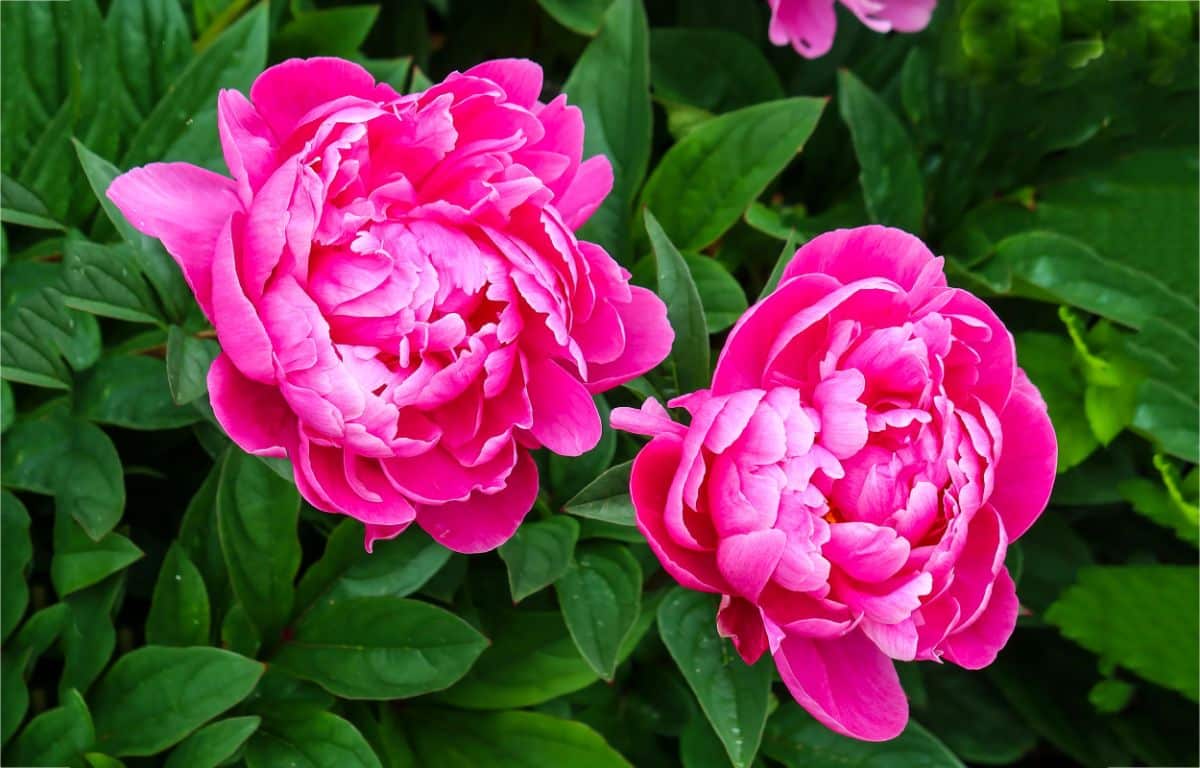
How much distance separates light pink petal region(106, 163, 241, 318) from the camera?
0.65 meters

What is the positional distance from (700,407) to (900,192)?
529 mm

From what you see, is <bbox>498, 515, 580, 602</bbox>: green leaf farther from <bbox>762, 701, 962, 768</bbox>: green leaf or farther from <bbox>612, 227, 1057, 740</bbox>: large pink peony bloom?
<bbox>762, 701, 962, 768</bbox>: green leaf

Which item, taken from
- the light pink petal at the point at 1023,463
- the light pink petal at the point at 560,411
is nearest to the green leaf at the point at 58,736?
the light pink petal at the point at 560,411

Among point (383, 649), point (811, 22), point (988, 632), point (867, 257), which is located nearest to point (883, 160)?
point (811, 22)

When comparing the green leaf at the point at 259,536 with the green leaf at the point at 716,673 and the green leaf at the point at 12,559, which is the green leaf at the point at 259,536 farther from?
the green leaf at the point at 716,673

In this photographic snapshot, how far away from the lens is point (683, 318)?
0.77 metres

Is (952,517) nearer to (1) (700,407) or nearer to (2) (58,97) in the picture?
(1) (700,407)

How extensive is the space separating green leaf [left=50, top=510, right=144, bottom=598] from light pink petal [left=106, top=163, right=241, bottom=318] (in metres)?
0.25

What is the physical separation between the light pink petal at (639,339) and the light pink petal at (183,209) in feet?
0.77

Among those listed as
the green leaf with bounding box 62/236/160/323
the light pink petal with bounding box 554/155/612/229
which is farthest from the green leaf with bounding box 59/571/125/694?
the light pink petal with bounding box 554/155/612/229

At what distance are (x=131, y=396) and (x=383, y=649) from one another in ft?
0.86

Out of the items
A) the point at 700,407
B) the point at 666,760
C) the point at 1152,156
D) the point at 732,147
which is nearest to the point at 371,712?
the point at 666,760

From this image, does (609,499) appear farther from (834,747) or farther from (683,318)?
(834,747)

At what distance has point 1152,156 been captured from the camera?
1.18 m
